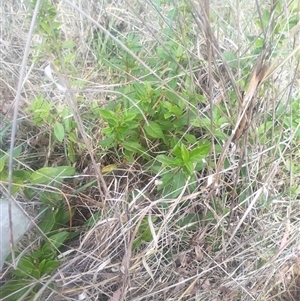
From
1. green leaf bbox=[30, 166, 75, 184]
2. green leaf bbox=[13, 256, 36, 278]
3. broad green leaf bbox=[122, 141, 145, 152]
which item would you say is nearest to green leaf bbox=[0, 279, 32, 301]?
green leaf bbox=[13, 256, 36, 278]

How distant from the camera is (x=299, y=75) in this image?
3.70ft

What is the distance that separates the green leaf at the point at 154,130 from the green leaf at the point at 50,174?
0.55 ft

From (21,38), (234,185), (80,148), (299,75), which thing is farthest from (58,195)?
(299,75)

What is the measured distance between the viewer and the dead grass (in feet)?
2.64

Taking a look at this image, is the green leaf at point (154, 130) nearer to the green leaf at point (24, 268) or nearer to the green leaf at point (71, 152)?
the green leaf at point (71, 152)

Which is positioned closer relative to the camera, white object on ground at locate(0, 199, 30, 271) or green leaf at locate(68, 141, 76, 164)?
white object on ground at locate(0, 199, 30, 271)

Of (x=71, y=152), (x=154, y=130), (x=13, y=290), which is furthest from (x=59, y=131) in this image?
(x=13, y=290)

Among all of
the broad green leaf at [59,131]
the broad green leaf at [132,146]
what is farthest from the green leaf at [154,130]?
the broad green leaf at [59,131]

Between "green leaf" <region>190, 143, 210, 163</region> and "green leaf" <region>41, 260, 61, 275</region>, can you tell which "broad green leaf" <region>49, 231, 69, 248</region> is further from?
"green leaf" <region>190, 143, 210, 163</region>

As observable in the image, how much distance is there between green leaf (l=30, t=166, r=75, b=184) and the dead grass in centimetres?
4

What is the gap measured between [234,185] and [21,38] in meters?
0.65

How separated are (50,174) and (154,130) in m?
0.22

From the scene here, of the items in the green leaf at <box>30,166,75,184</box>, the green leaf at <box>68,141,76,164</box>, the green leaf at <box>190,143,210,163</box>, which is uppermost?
the green leaf at <box>190,143,210,163</box>

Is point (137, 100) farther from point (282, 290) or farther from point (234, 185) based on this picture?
point (282, 290)
